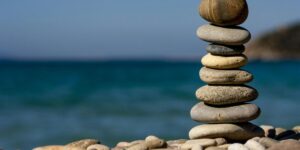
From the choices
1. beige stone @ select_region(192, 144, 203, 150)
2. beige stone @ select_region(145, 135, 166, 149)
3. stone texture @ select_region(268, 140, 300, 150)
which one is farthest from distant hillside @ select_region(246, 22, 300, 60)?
stone texture @ select_region(268, 140, 300, 150)

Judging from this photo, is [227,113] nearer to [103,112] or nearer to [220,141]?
[220,141]

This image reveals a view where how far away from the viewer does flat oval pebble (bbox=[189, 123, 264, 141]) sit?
7.67m

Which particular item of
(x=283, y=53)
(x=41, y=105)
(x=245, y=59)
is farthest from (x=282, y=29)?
(x=245, y=59)

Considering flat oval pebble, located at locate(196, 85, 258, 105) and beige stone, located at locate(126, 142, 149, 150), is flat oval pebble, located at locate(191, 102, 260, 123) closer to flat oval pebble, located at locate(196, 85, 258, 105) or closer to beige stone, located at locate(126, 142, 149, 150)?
flat oval pebble, located at locate(196, 85, 258, 105)

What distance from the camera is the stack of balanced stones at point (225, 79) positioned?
25.2ft

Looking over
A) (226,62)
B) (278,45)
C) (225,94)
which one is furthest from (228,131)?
(278,45)

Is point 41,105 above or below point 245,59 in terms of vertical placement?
above

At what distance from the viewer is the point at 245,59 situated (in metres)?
7.84

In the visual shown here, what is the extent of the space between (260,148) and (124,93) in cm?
1766

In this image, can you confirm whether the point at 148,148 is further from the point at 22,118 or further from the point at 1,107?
the point at 1,107

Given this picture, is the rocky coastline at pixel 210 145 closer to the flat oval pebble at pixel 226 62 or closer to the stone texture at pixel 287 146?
the stone texture at pixel 287 146

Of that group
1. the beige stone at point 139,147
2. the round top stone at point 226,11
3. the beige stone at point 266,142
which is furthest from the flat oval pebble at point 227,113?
the round top stone at point 226,11

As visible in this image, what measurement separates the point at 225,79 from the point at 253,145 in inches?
34.0

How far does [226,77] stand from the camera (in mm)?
7711
